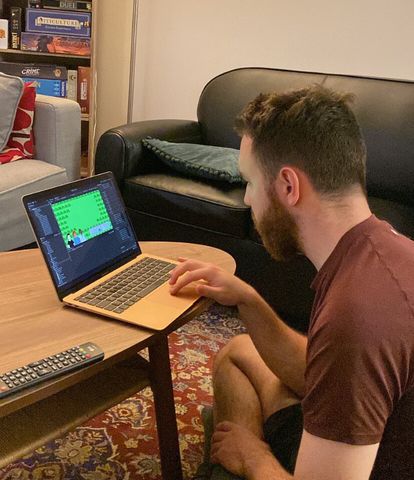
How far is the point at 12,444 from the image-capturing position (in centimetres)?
109

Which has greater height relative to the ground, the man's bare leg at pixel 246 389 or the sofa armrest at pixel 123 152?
the sofa armrest at pixel 123 152

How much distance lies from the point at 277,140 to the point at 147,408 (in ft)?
3.43

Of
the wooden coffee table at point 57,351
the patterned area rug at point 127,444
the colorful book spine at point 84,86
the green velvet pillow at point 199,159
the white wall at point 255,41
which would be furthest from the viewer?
the colorful book spine at point 84,86

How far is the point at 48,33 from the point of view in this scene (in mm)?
3400

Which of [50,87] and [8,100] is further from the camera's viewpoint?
[50,87]

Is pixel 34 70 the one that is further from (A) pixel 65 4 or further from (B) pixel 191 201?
(B) pixel 191 201

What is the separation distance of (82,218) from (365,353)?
28.2 inches

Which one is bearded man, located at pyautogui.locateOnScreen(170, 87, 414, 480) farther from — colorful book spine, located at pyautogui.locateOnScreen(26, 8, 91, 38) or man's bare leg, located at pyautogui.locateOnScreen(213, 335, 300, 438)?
colorful book spine, located at pyautogui.locateOnScreen(26, 8, 91, 38)

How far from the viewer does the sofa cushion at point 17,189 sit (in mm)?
2330

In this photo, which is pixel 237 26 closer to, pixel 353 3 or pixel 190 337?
pixel 353 3

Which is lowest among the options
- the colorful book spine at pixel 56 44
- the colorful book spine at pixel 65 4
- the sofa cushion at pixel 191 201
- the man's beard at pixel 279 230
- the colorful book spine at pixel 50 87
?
the sofa cushion at pixel 191 201

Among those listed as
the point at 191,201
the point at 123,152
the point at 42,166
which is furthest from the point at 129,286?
the point at 42,166

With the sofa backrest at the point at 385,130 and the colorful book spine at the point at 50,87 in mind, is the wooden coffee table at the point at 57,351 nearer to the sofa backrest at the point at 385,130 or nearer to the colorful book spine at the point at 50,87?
the sofa backrest at the point at 385,130

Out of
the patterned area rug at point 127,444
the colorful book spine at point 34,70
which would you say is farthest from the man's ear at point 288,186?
the colorful book spine at point 34,70
